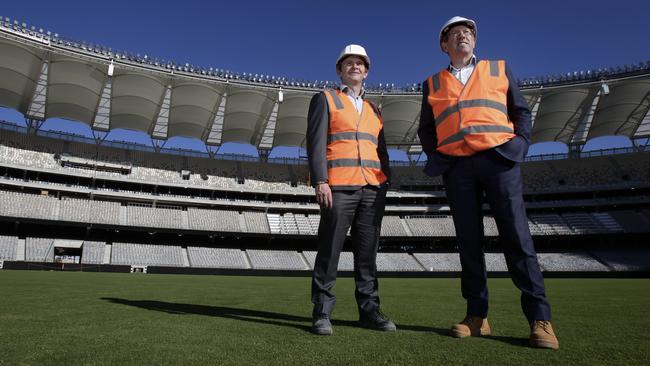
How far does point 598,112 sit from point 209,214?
113 feet

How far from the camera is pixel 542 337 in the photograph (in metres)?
3.00

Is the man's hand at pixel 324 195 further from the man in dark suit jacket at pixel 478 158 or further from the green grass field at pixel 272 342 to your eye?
the green grass field at pixel 272 342

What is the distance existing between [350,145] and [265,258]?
33898 millimetres

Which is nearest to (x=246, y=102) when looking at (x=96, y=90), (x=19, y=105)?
(x=96, y=90)

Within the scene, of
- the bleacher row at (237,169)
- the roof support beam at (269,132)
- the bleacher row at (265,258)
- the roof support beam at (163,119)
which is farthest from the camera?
the bleacher row at (237,169)

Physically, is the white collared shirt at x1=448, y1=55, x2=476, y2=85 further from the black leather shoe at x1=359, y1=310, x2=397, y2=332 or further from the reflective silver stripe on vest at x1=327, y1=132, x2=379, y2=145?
the black leather shoe at x1=359, y1=310, x2=397, y2=332

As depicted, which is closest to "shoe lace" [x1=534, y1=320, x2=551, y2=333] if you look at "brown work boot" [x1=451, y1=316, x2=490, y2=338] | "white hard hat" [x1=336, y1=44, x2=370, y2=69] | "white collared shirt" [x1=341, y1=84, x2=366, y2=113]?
"brown work boot" [x1=451, y1=316, x2=490, y2=338]

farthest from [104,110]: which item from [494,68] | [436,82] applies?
[494,68]

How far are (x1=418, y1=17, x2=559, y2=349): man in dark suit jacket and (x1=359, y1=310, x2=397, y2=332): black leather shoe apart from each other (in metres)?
0.58

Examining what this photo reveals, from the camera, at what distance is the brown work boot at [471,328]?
3.43 meters

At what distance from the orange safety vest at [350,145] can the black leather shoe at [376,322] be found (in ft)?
4.13

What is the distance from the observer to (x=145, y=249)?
113 feet

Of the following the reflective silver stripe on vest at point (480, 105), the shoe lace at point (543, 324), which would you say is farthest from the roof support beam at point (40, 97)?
the shoe lace at point (543, 324)

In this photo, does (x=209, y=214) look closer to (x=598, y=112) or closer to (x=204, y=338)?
(x=598, y=112)
